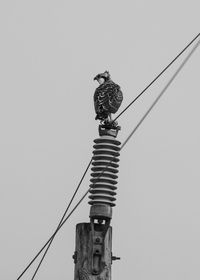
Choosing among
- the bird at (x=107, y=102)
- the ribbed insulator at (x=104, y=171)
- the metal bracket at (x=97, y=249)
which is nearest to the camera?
the metal bracket at (x=97, y=249)

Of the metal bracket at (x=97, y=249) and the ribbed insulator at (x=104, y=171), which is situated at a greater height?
the ribbed insulator at (x=104, y=171)

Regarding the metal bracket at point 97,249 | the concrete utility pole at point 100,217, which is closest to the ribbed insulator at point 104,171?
the concrete utility pole at point 100,217

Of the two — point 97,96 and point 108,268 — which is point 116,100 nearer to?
point 97,96

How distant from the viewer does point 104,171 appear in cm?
982

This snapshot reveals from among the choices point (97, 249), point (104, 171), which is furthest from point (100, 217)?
point (104, 171)

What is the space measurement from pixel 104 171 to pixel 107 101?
3.97ft

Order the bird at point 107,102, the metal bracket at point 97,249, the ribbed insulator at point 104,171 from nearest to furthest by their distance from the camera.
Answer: the metal bracket at point 97,249 → the ribbed insulator at point 104,171 → the bird at point 107,102

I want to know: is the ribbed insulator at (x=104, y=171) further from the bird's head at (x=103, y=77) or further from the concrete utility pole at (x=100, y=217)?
the bird's head at (x=103, y=77)

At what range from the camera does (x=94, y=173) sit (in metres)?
9.88

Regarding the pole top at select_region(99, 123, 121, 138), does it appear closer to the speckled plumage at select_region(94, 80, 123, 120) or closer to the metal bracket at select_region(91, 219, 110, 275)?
the speckled plumage at select_region(94, 80, 123, 120)

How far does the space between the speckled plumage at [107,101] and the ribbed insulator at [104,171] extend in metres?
0.53

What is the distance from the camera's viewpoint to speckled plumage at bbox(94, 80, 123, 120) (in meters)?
10.5

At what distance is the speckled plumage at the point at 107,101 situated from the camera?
10.5 meters

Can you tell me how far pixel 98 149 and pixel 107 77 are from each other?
1.93 metres
